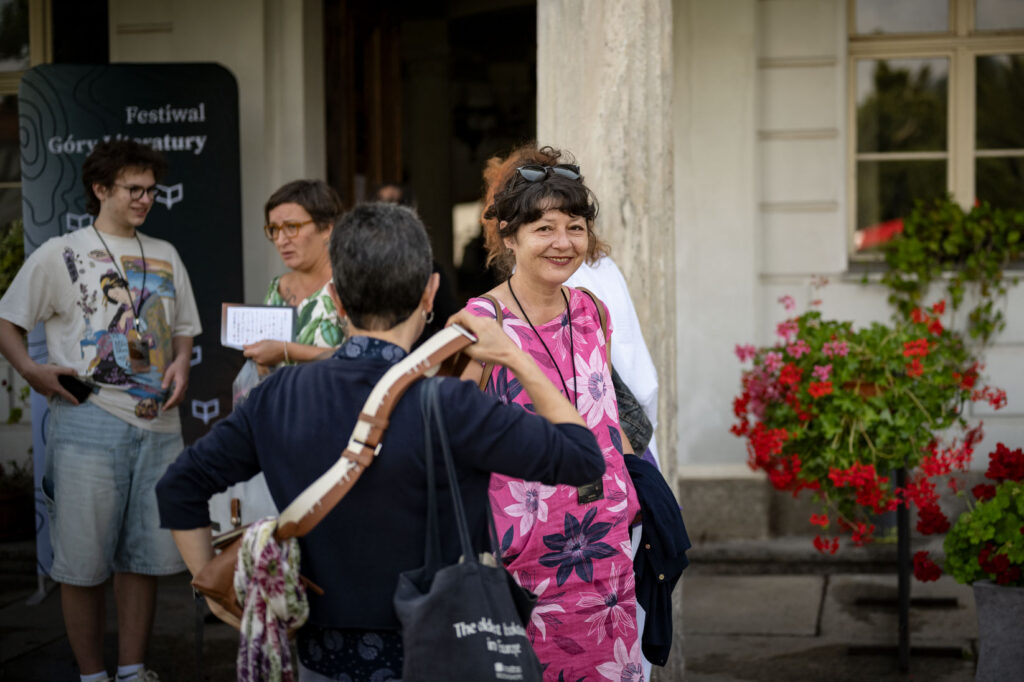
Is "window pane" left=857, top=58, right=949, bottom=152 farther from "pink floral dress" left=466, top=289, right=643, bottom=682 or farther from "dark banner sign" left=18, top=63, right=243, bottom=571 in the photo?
"pink floral dress" left=466, top=289, right=643, bottom=682

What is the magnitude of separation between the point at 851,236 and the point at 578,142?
3205 millimetres

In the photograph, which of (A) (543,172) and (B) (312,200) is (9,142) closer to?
(B) (312,200)

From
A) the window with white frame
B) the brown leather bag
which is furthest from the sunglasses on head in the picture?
the window with white frame

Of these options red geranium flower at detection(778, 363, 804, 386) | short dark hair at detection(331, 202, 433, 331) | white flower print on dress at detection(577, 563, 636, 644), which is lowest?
white flower print on dress at detection(577, 563, 636, 644)

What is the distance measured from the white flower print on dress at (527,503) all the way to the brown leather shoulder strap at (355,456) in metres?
0.81

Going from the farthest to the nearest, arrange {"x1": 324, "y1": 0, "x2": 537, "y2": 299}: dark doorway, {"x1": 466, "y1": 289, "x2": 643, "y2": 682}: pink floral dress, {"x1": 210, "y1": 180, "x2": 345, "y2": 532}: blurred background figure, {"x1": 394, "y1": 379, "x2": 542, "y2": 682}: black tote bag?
{"x1": 324, "y1": 0, "x2": 537, "y2": 299}: dark doorway < {"x1": 210, "y1": 180, "x2": 345, "y2": 532}: blurred background figure < {"x1": 466, "y1": 289, "x2": 643, "y2": 682}: pink floral dress < {"x1": 394, "y1": 379, "x2": 542, "y2": 682}: black tote bag

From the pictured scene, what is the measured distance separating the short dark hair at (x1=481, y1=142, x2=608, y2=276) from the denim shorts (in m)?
1.69

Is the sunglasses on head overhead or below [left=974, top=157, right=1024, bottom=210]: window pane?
below

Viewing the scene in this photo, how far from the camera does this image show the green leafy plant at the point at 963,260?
609 cm

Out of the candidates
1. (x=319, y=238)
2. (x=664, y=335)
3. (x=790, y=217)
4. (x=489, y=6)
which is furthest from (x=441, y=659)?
(x=489, y=6)

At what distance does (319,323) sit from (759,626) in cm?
258

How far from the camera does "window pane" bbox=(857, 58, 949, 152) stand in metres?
6.46

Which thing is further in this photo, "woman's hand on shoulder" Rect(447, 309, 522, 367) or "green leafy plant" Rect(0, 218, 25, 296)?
"green leafy plant" Rect(0, 218, 25, 296)

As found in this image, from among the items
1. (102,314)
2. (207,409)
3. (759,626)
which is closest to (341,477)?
(102,314)
